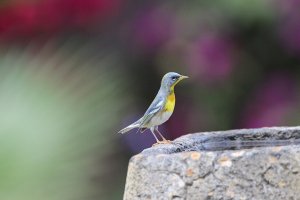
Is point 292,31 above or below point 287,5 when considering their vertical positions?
below

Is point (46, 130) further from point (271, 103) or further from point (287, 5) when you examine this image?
point (287, 5)

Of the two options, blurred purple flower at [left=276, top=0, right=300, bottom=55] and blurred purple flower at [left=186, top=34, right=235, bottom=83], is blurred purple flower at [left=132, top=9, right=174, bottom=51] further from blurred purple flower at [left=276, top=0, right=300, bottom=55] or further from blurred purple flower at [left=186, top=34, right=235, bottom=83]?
blurred purple flower at [left=276, top=0, right=300, bottom=55]

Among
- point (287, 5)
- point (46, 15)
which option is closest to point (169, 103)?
point (46, 15)

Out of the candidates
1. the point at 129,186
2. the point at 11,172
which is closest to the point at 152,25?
the point at 11,172

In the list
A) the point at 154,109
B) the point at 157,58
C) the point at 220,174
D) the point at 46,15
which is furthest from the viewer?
the point at 157,58

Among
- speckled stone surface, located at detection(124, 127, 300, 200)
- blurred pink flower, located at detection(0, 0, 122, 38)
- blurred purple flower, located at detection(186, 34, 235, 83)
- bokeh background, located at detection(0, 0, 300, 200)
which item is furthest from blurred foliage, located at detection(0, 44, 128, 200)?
speckled stone surface, located at detection(124, 127, 300, 200)

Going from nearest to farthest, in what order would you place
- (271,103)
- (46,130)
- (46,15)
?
(46,130) → (46,15) → (271,103)

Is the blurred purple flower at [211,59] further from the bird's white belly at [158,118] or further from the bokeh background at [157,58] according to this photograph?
the bird's white belly at [158,118]

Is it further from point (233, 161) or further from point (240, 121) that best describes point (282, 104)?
point (233, 161)
